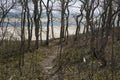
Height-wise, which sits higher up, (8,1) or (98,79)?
(8,1)

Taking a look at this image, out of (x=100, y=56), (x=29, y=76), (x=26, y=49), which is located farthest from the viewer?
(x=26, y=49)

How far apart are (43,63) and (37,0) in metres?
11.4

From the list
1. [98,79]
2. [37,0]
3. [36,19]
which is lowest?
[98,79]

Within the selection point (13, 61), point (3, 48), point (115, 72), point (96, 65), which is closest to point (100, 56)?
point (96, 65)

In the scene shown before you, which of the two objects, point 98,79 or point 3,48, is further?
point 3,48

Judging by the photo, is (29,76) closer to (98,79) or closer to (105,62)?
(98,79)

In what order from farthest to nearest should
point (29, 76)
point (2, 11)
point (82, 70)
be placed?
1. point (2, 11)
2. point (82, 70)
3. point (29, 76)

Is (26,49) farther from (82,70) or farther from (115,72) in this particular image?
(115,72)

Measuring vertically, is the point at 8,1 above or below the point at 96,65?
above

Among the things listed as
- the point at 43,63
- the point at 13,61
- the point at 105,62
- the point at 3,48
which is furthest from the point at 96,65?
the point at 3,48

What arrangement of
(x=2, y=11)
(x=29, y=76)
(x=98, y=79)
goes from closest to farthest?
(x=98, y=79) → (x=29, y=76) → (x=2, y=11)

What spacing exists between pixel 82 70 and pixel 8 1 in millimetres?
19270

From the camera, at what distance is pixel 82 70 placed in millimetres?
24172

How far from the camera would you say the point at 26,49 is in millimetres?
37719
